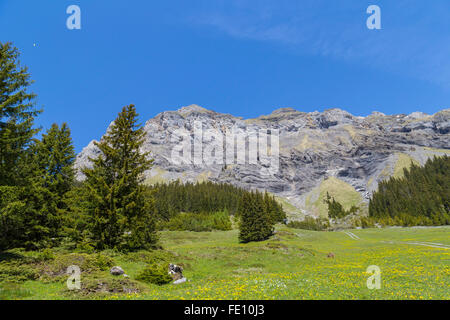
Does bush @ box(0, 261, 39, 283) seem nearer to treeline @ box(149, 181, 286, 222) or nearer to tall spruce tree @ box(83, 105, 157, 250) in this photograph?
tall spruce tree @ box(83, 105, 157, 250)

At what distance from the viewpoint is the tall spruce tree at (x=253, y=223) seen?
6116 centimetres

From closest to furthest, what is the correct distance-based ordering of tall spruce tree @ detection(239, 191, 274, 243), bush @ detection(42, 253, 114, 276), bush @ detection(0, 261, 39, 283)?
1. bush @ detection(0, 261, 39, 283)
2. bush @ detection(42, 253, 114, 276)
3. tall spruce tree @ detection(239, 191, 274, 243)

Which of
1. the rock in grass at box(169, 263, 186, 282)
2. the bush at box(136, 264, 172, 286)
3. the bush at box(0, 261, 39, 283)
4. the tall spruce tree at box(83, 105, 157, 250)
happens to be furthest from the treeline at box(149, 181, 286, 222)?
the bush at box(0, 261, 39, 283)

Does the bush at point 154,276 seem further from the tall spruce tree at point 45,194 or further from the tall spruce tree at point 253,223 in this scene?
the tall spruce tree at point 253,223

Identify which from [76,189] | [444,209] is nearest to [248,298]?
[76,189]

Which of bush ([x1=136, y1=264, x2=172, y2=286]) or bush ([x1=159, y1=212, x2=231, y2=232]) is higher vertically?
bush ([x1=136, y1=264, x2=172, y2=286])

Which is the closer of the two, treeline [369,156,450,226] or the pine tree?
the pine tree

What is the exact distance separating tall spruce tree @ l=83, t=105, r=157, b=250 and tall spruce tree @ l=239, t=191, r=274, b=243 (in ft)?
129

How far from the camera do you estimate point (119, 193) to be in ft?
80.5

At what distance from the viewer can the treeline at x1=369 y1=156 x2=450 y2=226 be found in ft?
345

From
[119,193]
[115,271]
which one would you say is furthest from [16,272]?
[119,193]

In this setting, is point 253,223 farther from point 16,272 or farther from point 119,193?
point 16,272

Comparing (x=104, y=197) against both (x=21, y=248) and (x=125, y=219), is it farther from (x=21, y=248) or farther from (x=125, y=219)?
(x=21, y=248)

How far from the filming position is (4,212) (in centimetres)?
1630
